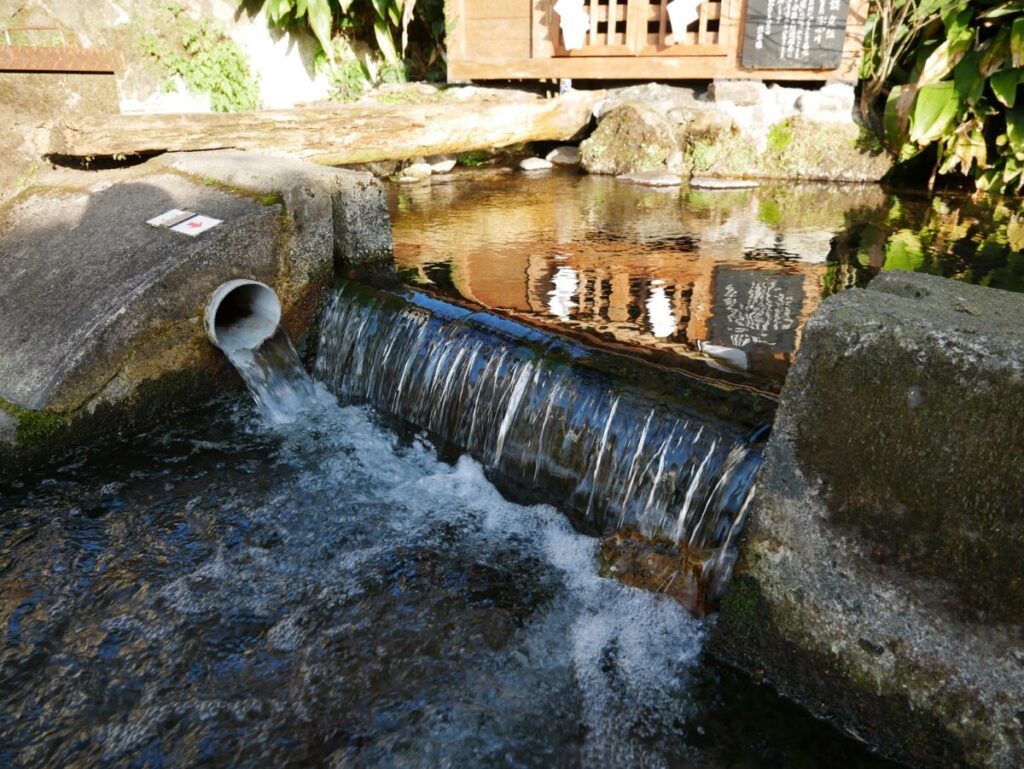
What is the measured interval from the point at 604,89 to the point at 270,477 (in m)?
9.56

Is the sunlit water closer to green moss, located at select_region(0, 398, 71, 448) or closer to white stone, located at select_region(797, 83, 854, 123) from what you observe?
green moss, located at select_region(0, 398, 71, 448)

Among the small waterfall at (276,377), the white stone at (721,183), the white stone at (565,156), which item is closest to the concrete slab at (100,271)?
the small waterfall at (276,377)

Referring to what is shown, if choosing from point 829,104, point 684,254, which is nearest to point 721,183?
point 829,104

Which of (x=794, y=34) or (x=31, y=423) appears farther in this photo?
(x=794, y=34)

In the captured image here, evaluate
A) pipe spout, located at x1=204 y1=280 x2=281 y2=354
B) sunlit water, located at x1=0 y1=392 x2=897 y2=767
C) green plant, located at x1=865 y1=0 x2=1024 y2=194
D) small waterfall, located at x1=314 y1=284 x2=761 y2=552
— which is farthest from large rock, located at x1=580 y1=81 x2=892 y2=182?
sunlit water, located at x1=0 y1=392 x2=897 y2=767

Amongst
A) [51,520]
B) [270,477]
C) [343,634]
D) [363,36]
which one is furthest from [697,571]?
[363,36]

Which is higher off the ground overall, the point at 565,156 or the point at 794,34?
the point at 794,34

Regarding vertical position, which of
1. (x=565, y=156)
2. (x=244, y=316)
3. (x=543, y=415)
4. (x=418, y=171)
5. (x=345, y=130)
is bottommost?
(x=543, y=415)

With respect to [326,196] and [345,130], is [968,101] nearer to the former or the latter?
[345,130]

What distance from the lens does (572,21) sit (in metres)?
10.9

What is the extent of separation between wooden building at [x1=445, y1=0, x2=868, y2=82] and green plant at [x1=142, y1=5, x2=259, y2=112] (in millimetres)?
3335

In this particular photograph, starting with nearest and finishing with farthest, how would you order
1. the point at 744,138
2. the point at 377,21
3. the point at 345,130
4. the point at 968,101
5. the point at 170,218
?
A: the point at 170,218
the point at 345,130
the point at 968,101
the point at 744,138
the point at 377,21

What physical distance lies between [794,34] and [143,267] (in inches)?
370

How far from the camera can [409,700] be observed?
274cm
